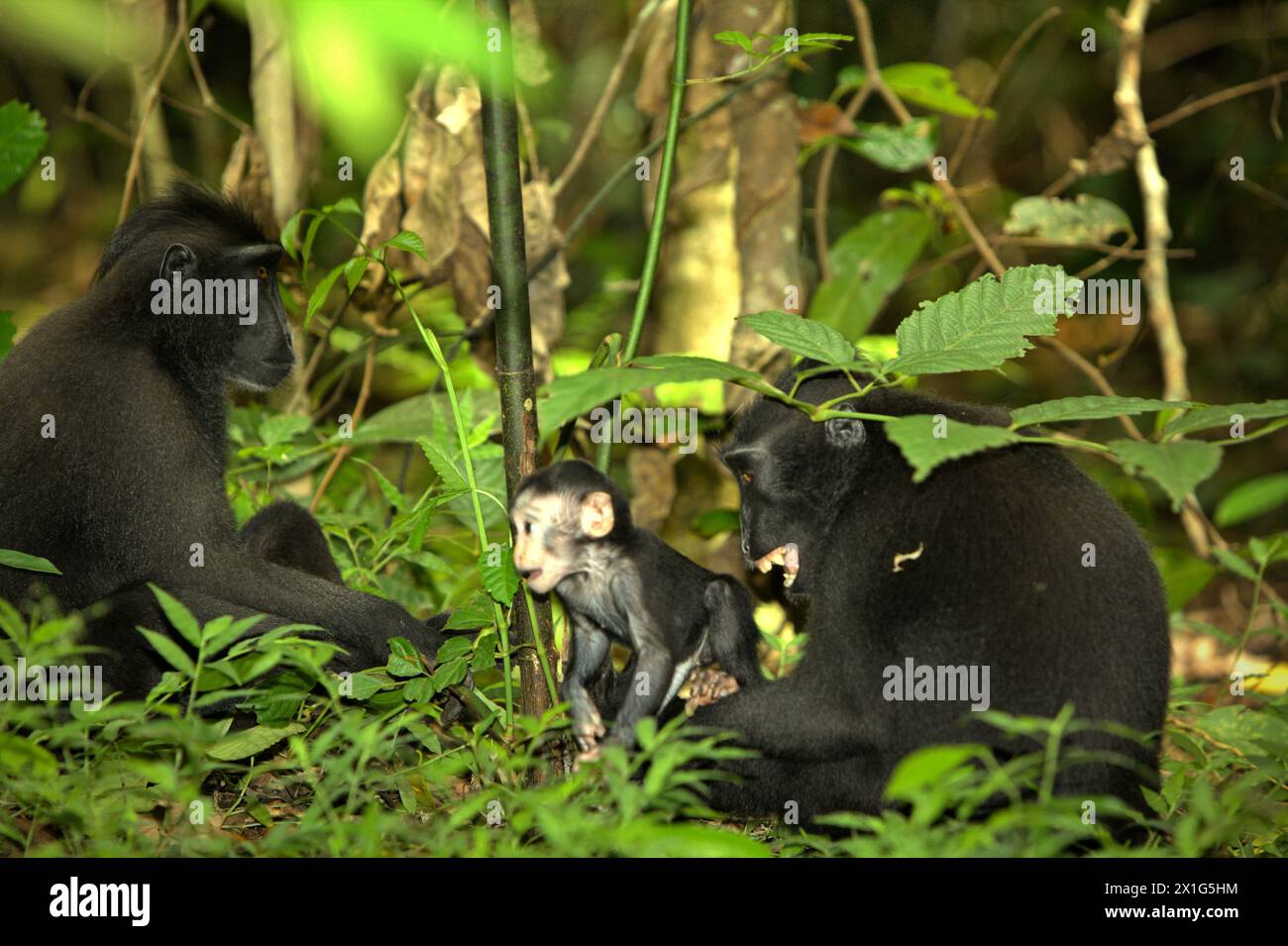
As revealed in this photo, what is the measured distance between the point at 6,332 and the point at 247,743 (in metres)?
3.17

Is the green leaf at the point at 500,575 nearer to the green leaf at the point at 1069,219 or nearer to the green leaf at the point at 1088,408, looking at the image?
the green leaf at the point at 1088,408

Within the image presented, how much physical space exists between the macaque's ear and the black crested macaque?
0.69m

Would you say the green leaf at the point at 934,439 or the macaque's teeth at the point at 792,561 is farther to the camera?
the macaque's teeth at the point at 792,561

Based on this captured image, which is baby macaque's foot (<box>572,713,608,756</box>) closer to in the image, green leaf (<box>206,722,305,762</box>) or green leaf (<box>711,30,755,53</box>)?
green leaf (<box>206,722,305,762</box>)

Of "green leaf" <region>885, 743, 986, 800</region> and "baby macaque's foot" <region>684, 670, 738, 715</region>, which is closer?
"green leaf" <region>885, 743, 986, 800</region>

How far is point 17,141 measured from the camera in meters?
6.65

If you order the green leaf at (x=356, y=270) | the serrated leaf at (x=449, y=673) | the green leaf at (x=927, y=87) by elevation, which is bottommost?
Result: the serrated leaf at (x=449, y=673)

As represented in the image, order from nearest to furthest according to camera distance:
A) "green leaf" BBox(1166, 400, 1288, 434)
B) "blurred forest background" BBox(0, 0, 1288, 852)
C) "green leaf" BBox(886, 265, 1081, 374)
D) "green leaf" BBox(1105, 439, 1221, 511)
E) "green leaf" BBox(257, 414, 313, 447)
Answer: "green leaf" BBox(1105, 439, 1221, 511)
"green leaf" BBox(1166, 400, 1288, 434)
"green leaf" BBox(886, 265, 1081, 374)
"blurred forest background" BBox(0, 0, 1288, 852)
"green leaf" BBox(257, 414, 313, 447)

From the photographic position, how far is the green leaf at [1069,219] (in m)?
8.27

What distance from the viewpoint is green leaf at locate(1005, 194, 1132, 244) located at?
27.1 ft

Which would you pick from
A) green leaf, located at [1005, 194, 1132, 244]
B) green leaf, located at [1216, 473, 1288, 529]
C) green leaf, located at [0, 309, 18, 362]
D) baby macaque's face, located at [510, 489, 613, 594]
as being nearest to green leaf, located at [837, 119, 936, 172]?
green leaf, located at [1005, 194, 1132, 244]

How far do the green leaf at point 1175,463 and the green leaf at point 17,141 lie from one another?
5.63m

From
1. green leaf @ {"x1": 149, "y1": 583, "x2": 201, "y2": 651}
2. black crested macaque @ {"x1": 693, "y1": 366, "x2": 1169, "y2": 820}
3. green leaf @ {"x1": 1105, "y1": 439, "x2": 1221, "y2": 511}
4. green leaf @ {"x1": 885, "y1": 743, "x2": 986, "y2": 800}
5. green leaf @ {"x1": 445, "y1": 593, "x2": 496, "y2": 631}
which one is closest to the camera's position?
green leaf @ {"x1": 885, "y1": 743, "x2": 986, "y2": 800}

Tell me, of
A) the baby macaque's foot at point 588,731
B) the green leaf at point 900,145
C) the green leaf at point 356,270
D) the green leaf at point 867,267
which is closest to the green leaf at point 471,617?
the baby macaque's foot at point 588,731
